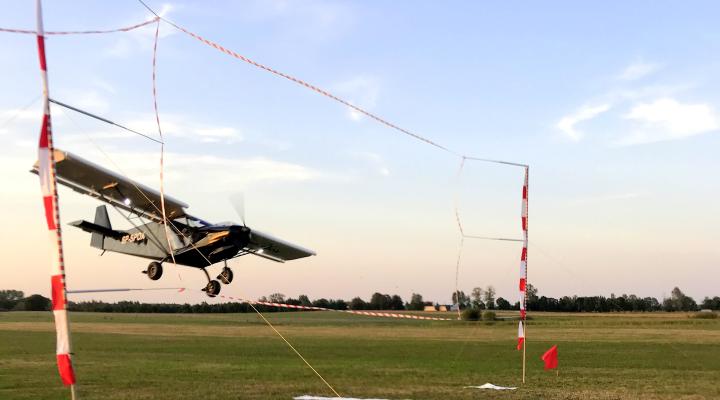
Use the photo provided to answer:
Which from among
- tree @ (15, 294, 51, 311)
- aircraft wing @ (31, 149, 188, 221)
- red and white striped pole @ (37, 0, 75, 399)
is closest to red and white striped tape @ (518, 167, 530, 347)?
aircraft wing @ (31, 149, 188, 221)

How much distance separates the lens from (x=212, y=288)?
13.6 metres

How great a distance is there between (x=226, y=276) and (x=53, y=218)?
20.4ft

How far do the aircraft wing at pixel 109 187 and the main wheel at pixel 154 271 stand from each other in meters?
1.20

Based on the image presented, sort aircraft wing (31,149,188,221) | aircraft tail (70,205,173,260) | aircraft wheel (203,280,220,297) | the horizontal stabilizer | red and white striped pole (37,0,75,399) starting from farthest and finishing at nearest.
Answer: the horizontal stabilizer < aircraft tail (70,205,173,260) < aircraft wing (31,149,188,221) < aircraft wheel (203,280,220,297) < red and white striped pole (37,0,75,399)

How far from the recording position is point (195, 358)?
5131 cm

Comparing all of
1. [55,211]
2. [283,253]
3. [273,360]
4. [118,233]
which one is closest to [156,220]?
[118,233]

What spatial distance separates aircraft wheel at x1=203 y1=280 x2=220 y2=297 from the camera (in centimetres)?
1337

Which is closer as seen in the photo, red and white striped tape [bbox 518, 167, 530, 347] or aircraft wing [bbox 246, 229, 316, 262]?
aircraft wing [bbox 246, 229, 316, 262]

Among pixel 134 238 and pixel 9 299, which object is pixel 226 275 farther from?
pixel 9 299

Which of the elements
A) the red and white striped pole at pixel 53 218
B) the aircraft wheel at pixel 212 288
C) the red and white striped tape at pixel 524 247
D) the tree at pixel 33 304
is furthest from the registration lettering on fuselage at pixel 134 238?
the tree at pixel 33 304

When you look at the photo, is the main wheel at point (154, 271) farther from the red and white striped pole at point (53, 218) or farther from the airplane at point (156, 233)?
the red and white striped pole at point (53, 218)

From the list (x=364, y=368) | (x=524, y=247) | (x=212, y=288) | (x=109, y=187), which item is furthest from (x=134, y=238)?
(x=364, y=368)

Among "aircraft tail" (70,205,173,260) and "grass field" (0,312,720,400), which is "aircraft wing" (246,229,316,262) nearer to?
"aircraft tail" (70,205,173,260)

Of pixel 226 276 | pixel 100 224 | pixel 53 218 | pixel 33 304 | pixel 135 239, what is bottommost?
pixel 33 304
